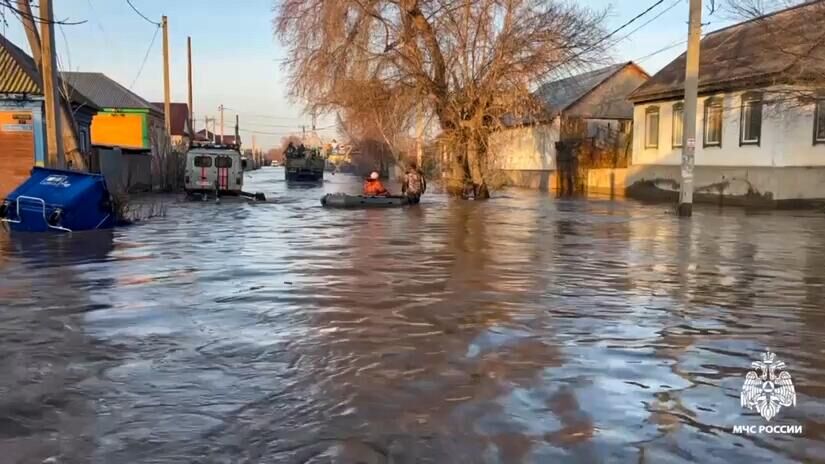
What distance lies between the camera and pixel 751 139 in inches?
1078

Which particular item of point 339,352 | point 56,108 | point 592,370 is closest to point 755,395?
point 592,370

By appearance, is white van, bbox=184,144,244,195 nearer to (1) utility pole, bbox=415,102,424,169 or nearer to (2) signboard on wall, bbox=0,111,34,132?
(2) signboard on wall, bbox=0,111,34,132

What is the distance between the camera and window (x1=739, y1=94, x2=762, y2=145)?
26984 mm

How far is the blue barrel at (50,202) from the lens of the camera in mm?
15414

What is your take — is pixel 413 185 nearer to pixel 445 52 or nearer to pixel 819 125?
pixel 445 52

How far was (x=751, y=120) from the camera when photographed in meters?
27.5

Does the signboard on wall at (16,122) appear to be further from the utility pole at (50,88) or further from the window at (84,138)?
the window at (84,138)

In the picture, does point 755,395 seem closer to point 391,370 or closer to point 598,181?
point 391,370

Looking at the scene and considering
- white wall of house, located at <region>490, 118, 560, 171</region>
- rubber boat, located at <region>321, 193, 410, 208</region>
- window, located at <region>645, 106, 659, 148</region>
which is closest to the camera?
rubber boat, located at <region>321, 193, 410, 208</region>

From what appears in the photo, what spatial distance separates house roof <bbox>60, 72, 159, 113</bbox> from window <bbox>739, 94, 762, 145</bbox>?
45824 mm

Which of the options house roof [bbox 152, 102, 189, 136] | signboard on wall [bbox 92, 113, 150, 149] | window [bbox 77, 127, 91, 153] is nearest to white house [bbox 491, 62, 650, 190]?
window [bbox 77, 127, 91, 153]

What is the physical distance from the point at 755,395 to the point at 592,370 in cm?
112

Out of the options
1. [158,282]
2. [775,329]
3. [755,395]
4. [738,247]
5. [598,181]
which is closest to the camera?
[755,395]

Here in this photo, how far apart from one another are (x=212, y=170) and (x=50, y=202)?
47.5ft
